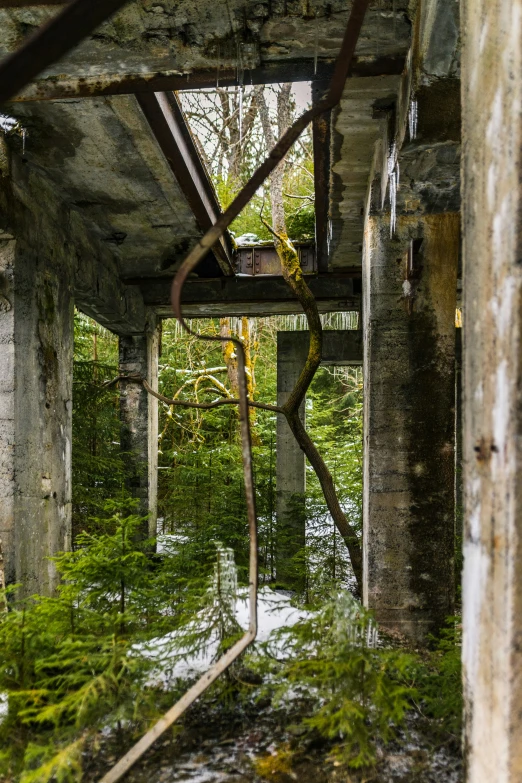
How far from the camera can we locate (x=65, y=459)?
5.60 m

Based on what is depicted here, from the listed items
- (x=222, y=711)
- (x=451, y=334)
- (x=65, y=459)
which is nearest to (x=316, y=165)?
(x=451, y=334)

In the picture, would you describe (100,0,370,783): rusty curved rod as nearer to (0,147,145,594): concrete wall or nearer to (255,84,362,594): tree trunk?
(0,147,145,594): concrete wall

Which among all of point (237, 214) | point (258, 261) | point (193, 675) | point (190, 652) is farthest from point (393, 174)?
point (258, 261)

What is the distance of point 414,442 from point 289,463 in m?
4.64

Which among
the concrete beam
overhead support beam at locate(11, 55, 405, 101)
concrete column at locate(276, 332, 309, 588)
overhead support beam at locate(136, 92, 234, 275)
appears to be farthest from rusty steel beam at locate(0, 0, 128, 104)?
concrete column at locate(276, 332, 309, 588)

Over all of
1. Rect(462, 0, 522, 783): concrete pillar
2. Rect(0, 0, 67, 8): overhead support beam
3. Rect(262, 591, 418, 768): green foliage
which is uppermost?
Rect(0, 0, 67, 8): overhead support beam

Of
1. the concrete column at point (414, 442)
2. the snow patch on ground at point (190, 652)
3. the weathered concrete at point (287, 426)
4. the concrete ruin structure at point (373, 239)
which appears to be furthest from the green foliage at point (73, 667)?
the weathered concrete at point (287, 426)

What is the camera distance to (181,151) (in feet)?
15.7

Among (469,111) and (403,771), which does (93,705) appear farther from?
(469,111)

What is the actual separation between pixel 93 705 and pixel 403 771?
4.00 feet

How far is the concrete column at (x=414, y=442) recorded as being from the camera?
4449 mm

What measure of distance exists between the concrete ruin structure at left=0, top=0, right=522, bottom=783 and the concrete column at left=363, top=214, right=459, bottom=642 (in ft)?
0.05

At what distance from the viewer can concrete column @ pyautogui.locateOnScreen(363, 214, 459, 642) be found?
14.6ft

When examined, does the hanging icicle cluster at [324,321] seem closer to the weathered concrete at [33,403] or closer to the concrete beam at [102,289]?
the concrete beam at [102,289]
